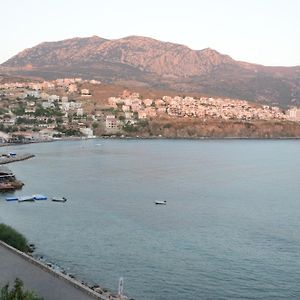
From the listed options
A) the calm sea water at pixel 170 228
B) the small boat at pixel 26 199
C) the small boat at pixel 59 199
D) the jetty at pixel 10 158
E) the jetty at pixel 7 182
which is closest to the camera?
the calm sea water at pixel 170 228

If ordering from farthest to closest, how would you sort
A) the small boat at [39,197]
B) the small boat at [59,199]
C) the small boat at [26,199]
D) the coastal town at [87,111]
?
1. the coastal town at [87,111]
2. the small boat at [39,197]
3. the small boat at [59,199]
4. the small boat at [26,199]

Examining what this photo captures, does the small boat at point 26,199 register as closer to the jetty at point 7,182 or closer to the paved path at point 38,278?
the jetty at point 7,182

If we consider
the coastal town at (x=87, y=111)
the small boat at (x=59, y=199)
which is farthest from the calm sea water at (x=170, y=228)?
the coastal town at (x=87, y=111)

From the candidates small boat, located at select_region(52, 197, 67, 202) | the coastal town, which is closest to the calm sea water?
small boat, located at select_region(52, 197, 67, 202)

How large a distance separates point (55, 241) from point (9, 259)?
197 inches

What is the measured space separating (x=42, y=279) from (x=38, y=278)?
0.12 m

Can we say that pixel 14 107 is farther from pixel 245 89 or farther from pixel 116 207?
pixel 245 89

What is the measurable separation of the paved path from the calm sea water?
2.10 meters

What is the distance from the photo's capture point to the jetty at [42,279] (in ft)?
38.0

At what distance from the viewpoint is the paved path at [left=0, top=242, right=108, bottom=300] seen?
11609 millimetres

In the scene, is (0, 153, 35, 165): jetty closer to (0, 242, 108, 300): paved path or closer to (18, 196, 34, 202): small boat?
(18, 196, 34, 202): small boat

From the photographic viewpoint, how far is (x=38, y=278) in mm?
12625

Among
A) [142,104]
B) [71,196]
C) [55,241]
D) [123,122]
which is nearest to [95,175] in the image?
[71,196]

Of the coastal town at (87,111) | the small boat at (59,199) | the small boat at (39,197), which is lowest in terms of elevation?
the small boat at (59,199)
